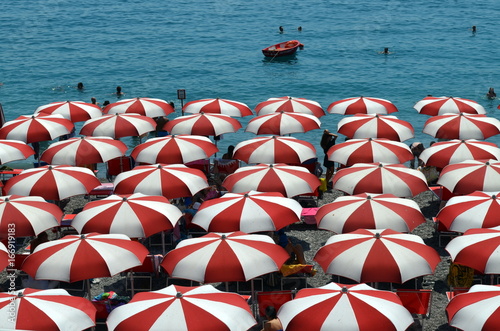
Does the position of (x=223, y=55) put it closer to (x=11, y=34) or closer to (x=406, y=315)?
(x=11, y=34)

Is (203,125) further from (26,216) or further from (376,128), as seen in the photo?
(26,216)

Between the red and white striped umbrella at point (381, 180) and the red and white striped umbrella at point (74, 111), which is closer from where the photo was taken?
the red and white striped umbrella at point (381, 180)

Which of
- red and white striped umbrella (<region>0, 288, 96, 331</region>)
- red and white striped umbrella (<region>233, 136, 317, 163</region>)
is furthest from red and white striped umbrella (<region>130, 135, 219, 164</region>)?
Answer: red and white striped umbrella (<region>0, 288, 96, 331</region>)

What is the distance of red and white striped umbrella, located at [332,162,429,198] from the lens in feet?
49.8

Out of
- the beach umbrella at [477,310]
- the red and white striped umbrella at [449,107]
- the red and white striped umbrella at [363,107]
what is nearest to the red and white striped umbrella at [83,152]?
the red and white striped umbrella at [363,107]

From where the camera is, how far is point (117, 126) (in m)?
19.9

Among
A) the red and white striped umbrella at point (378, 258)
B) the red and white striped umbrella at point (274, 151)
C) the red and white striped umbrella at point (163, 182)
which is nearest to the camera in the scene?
the red and white striped umbrella at point (378, 258)

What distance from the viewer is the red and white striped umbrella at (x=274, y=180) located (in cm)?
1530

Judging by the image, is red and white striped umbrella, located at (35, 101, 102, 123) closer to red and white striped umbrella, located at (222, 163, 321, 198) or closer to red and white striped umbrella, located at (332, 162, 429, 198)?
red and white striped umbrella, located at (222, 163, 321, 198)

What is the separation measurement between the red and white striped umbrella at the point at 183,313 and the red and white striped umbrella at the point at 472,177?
6.96 meters

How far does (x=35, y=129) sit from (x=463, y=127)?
38.9 feet

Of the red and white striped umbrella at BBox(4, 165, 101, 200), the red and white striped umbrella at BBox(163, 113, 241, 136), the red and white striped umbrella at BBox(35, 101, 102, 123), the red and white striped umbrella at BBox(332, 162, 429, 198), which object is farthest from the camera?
the red and white striped umbrella at BBox(35, 101, 102, 123)

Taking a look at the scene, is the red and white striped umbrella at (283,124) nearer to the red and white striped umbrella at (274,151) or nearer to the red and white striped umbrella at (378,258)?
the red and white striped umbrella at (274,151)

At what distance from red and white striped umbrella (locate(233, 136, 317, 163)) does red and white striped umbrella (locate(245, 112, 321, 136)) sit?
190 centimetres
